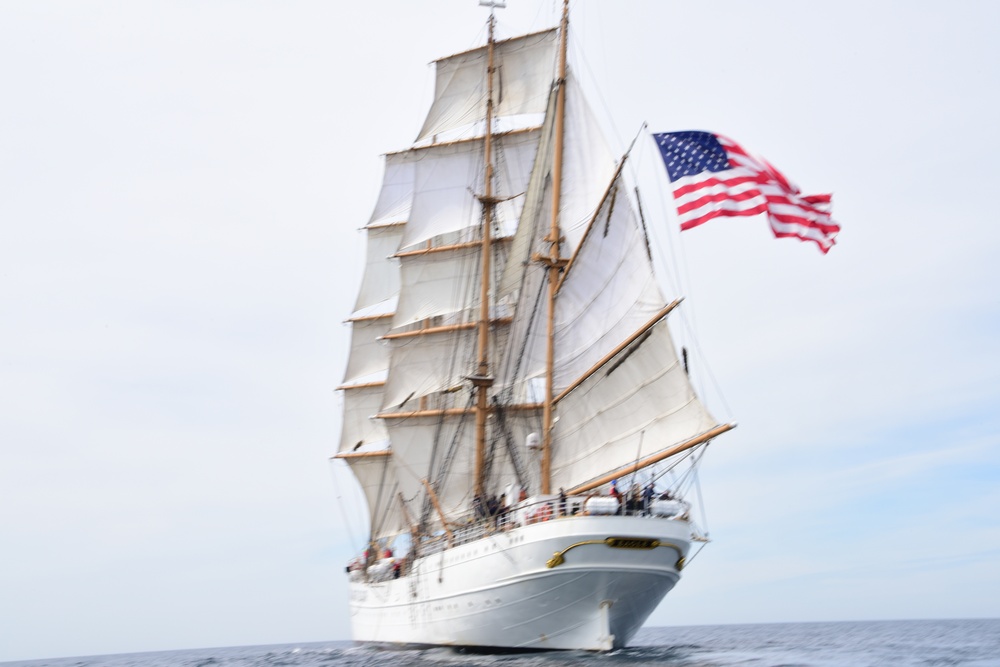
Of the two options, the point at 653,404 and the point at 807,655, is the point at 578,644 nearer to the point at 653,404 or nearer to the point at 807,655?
the point at 653,404

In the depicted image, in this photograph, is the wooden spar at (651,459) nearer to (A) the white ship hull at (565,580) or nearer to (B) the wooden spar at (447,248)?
(A) the white ship hull at (565,580)

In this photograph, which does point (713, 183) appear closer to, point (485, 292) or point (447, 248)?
point (485, 292)

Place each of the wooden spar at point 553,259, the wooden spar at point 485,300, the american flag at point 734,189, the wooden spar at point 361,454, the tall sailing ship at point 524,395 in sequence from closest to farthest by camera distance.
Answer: the american flag at point 734,189, the tall sailing ship at point 524,395, the wooden spar at point 553,259, the wooden spar at point 485,300, the wooden spar at point 361,454

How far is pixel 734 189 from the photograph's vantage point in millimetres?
31469

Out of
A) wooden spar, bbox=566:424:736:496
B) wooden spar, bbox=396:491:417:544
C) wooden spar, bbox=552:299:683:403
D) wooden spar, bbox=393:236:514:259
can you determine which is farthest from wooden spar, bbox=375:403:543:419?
wooden spar, bbox=566:424:736:496

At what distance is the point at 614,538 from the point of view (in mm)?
32156

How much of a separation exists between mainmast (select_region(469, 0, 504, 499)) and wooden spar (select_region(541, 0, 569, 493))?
7.14 m

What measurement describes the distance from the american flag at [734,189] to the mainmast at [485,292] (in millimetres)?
17392

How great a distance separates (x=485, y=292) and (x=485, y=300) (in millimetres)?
465

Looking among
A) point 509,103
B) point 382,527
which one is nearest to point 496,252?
point 509,103

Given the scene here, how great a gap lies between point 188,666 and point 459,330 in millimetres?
26758

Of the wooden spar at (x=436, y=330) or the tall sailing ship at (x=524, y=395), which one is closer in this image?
the tall sailing ship at (x=524, y=395)

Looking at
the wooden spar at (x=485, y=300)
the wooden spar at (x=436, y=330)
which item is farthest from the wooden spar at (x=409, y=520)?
the wooden spar at (x=436, y=330)

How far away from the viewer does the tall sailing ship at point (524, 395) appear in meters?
33.7
